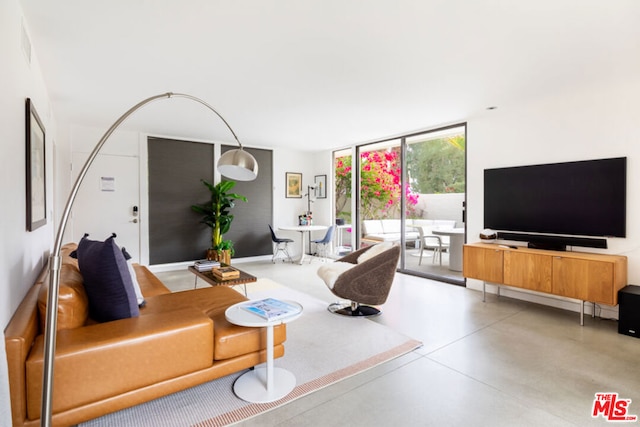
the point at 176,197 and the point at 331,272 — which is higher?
the point at 176,197

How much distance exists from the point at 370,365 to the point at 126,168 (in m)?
5.02

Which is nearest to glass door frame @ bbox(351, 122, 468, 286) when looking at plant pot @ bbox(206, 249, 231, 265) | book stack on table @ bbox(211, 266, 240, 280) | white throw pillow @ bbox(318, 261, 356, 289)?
white throw pillow @ bbox(318, 261, 356, 289)

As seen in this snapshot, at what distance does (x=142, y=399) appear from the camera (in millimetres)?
1812

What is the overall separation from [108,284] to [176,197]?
4255 mm

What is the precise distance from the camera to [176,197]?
19.6 ft

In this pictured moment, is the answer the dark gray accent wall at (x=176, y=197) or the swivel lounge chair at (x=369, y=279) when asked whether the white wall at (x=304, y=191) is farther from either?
the swivel lounge chair at (x=369, y=279)

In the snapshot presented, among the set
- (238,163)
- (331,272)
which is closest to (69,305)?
(238,163)

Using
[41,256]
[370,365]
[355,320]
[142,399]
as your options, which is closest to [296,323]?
[355,320]

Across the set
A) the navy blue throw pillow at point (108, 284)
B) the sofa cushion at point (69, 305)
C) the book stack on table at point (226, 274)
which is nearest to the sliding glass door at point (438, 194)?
the book stack on table at point (226, 274)

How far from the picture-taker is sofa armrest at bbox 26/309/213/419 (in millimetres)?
1580

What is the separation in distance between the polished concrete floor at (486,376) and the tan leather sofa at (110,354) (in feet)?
1.44

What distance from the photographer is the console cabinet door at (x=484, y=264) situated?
12.9 feet

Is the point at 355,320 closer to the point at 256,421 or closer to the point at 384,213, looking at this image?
the point at 256,421

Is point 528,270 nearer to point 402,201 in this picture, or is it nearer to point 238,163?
point 402,201
